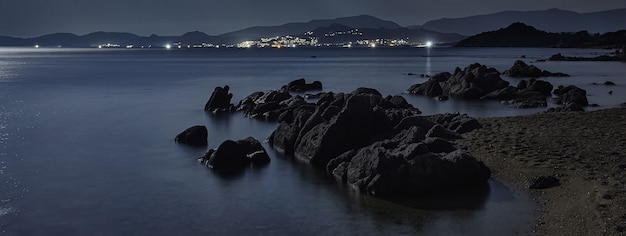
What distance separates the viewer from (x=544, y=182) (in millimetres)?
21391

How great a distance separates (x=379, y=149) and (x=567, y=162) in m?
7.76

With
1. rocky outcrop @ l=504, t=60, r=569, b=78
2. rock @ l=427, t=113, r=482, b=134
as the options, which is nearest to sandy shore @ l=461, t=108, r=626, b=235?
rock @ l=427, t=113, r=482, b=134

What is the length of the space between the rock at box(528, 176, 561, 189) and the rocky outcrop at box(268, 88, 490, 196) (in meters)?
1.81

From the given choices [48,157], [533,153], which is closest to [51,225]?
[48,157]

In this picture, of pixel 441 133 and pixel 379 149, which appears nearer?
pixel 379 149

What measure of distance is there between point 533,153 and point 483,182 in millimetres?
4347

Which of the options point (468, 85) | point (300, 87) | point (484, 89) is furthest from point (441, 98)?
point (300, 87)

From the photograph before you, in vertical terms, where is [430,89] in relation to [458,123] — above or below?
below

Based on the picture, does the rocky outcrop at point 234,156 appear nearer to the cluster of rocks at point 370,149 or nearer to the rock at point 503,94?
the cluster of rocks at point 370,149

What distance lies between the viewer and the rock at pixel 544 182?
21.3m

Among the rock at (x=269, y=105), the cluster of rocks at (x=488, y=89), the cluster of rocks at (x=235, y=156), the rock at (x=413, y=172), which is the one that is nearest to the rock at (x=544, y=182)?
the rock at (x=413, y=172)

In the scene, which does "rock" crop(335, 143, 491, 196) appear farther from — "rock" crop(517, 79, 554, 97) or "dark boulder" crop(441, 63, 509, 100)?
"dark boulder" crop(441, 63, 509, 100)

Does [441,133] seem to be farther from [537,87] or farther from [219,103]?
[537,87]

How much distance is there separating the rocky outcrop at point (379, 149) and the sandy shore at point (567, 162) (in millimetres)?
1756
